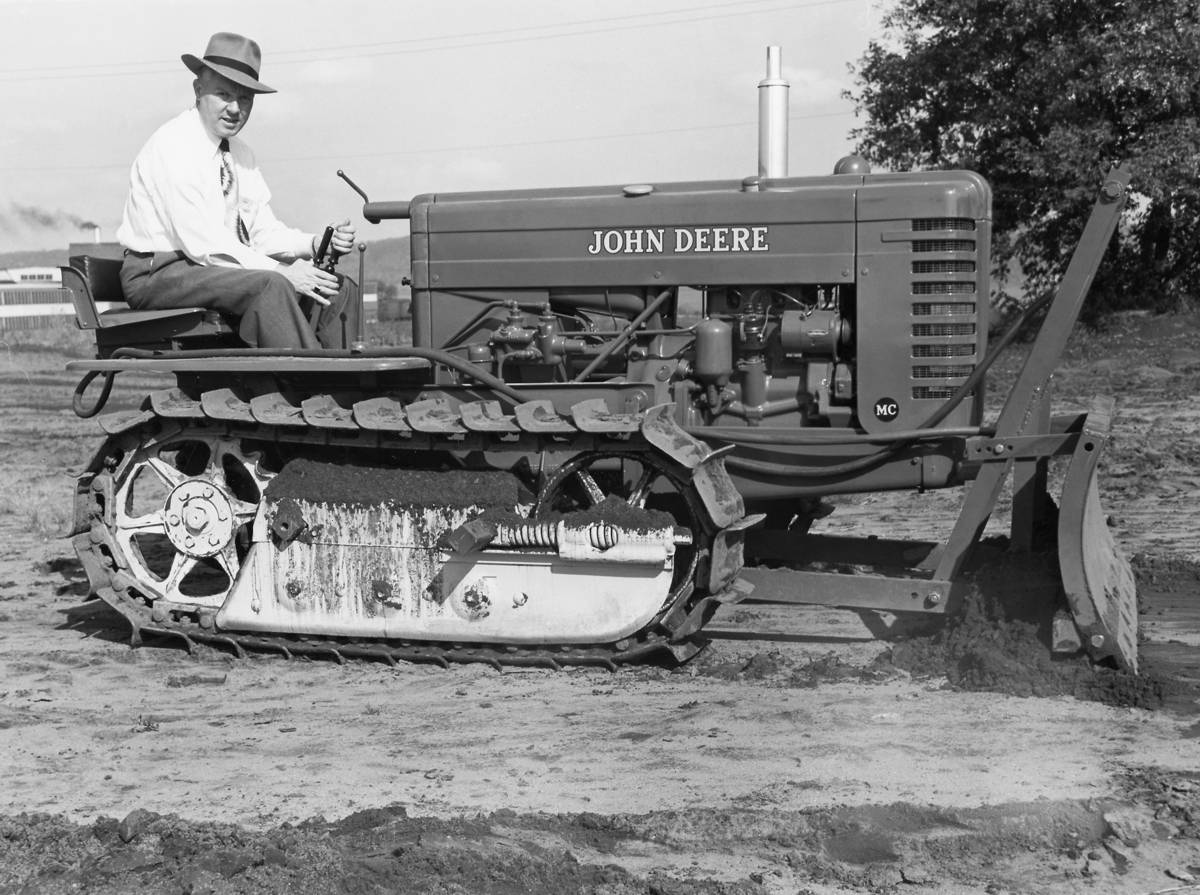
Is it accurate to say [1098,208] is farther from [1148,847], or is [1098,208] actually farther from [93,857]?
[93,857]

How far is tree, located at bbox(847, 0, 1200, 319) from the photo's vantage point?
20.3 m

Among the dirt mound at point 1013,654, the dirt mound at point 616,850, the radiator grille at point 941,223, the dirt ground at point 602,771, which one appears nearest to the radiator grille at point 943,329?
the radiator grille at point 941,223

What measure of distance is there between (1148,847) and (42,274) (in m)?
57.7

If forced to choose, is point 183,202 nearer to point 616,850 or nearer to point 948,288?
point 948,288

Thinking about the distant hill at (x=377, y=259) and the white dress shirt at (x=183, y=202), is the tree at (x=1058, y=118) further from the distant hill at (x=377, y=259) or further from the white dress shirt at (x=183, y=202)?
the distant hill at (x=377, y=259)

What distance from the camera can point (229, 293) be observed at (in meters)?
7.02

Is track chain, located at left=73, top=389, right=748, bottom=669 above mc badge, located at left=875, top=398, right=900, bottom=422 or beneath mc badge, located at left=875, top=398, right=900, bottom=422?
beneath

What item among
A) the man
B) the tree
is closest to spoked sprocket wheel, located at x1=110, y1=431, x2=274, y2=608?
the man

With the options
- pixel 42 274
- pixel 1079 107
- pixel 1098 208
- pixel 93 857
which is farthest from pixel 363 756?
pixel 42 274

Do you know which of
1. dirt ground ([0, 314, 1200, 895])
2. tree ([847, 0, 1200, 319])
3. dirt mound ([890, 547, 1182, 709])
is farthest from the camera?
tree ([847, 0, 1200, 319])

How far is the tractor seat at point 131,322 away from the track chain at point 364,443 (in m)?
0.31

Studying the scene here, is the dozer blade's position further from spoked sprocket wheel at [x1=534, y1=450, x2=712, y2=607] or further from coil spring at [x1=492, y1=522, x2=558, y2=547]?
coil spring at [x1=492, y1=522, x2=558, y2=547]

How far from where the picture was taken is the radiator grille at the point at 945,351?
21.5 ft

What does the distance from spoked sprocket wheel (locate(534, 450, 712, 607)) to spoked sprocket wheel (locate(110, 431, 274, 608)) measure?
1451 mm
